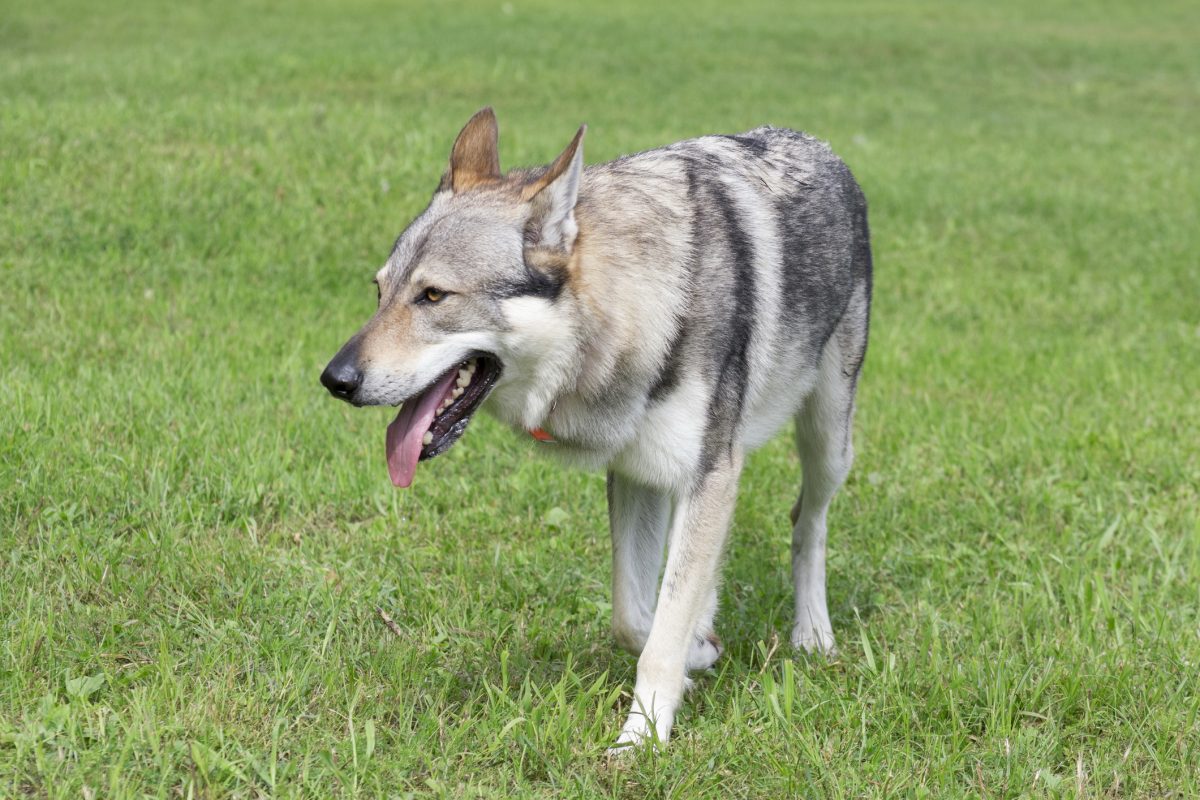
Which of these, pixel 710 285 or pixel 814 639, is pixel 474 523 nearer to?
pixel 814 639

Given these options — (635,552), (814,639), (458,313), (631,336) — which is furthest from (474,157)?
(814,639)

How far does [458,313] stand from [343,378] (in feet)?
1.18

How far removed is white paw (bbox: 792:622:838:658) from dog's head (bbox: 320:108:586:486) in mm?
1669

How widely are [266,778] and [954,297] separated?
6800 millimetres

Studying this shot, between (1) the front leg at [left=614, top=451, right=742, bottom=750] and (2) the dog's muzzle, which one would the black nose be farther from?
(1) the front leg at [left=614, top=451, right=742, bottom=750]

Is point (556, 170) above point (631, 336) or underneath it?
above

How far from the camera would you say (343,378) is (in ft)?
10.9

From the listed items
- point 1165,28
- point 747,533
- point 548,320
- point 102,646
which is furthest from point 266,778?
point 1165,28

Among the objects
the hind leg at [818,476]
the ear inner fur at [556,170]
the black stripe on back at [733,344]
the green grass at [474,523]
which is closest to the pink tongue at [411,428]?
the ear inner fur at [556,170]

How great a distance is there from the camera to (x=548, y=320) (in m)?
3.47

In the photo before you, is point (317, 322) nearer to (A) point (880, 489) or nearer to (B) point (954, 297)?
(A) point (880, 489)

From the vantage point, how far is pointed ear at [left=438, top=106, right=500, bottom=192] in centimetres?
382

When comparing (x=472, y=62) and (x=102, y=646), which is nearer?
(x=102, y=646)

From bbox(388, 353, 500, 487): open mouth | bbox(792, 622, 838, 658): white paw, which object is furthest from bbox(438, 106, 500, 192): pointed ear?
bbox(792, 622, 838, 658): white paw
